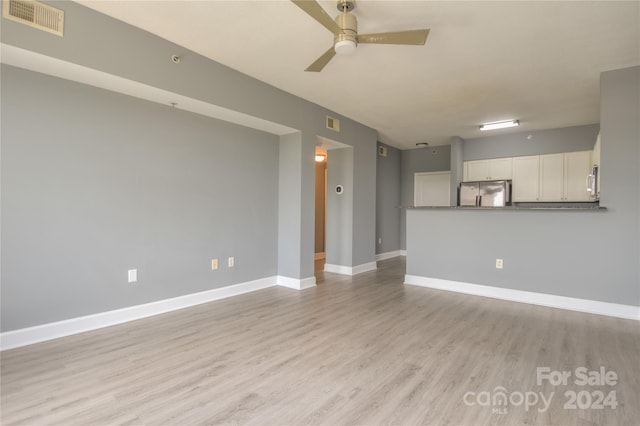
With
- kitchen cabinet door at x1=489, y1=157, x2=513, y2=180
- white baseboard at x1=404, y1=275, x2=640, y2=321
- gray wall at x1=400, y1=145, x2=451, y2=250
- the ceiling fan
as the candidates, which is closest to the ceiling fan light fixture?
the ceiling fan

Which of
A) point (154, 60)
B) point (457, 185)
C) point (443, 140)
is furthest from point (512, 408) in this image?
point (443, 140)

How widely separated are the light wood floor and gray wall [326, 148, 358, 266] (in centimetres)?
196

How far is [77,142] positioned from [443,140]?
20.8ft

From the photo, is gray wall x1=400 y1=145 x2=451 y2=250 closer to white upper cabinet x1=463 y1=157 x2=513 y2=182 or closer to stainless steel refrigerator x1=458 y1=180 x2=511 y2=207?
white upper cabinet x1=463 y1=157 x2=513 y2=182

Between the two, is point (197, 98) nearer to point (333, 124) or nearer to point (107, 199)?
point (107, 199)

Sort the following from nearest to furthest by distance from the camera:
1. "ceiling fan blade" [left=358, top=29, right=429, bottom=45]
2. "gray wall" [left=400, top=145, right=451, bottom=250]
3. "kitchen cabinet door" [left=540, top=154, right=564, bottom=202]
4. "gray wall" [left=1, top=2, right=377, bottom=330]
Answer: "ceiling fan blade" [left=358, top=29, right=429, bottom=45] < "gray wall" [left=1, top=2, right=377, bottom=330] < "kitchen cabinet door" [left=540, top=154, right=564, bottom=202] < "gray wall" [left=400, top=145, right=451, bottom=250]

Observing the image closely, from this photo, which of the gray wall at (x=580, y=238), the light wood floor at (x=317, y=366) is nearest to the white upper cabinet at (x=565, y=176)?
the gray wall at (x=580, y=238)

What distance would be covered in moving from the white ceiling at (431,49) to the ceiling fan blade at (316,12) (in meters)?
0.30

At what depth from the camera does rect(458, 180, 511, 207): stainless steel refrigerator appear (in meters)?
5.98

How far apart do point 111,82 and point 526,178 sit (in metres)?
6.56

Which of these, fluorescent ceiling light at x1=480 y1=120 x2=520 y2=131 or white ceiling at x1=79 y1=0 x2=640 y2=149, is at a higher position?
white ceiling at x1=79 y1=0 x2=640 y2=149

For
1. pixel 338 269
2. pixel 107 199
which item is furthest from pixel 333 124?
pixel 107 199

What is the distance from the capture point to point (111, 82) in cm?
271

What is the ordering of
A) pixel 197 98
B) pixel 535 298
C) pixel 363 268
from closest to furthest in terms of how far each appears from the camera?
pixel 197 98 → pixel 535 298 → pixel 363 268
